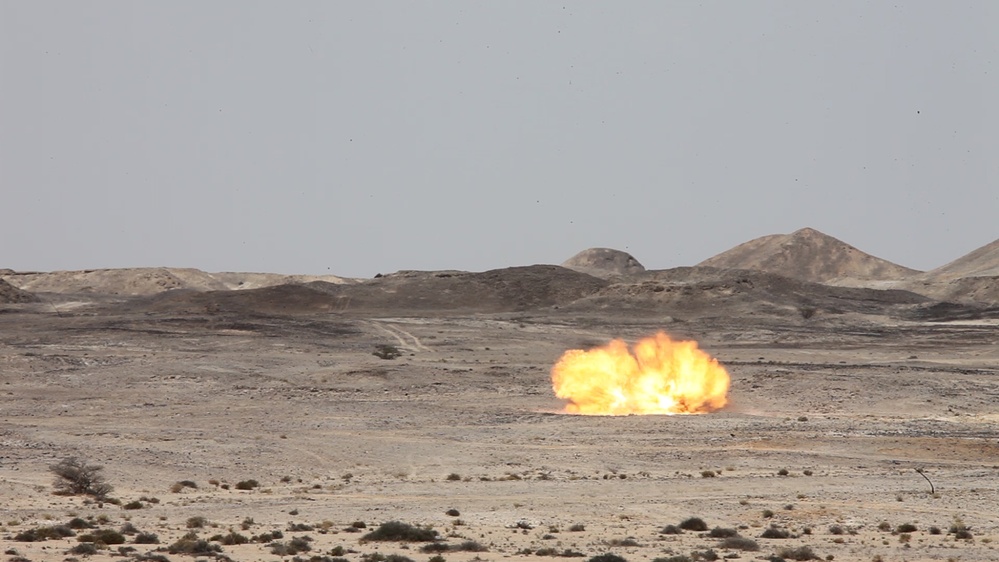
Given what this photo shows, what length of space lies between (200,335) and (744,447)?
5057 centimetres

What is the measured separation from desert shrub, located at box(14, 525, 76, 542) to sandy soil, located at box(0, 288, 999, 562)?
0.25 metres

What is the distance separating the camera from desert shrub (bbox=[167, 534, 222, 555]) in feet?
81.8

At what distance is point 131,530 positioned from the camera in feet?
91.6

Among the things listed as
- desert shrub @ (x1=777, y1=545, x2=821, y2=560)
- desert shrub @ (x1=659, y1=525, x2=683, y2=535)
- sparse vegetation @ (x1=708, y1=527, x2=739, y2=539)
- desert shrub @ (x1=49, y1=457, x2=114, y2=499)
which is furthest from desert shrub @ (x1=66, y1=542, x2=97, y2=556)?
desert shrub @ (x1=777, y1=545, x2=821, y2=560)

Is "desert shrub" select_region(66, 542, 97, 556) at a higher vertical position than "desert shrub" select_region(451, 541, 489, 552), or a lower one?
higher

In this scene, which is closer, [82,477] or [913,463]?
[82,477]

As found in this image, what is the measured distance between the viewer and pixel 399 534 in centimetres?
2803

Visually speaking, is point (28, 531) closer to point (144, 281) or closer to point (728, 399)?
point (728, 399)

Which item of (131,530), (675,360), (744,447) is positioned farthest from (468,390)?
(131,530)

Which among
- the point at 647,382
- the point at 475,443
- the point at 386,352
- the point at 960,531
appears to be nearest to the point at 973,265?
the point at 386,352

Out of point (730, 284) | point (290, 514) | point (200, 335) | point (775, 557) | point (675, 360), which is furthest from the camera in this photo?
point (730, 284)

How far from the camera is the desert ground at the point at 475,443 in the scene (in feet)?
95.3

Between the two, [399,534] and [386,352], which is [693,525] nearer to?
[399,534]

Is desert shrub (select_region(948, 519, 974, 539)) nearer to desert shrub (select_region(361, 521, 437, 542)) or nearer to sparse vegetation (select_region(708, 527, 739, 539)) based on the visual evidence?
sparse vegetation (select_region(708, 527, 739, 539))
